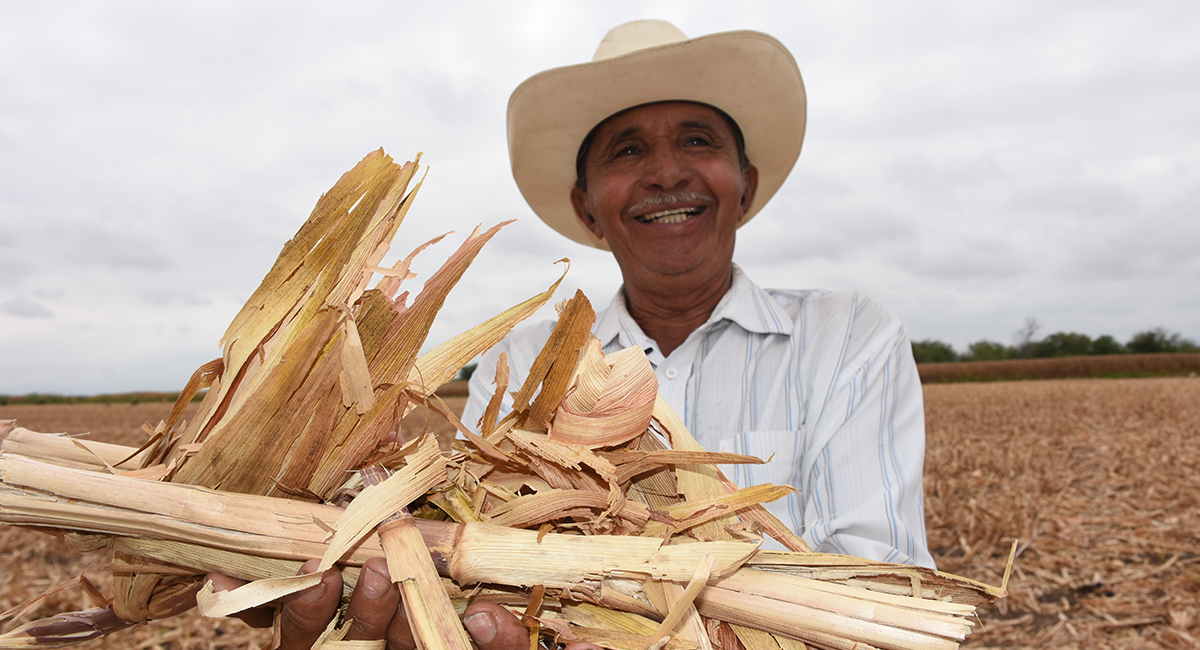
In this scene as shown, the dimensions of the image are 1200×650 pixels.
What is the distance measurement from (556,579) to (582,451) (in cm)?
20

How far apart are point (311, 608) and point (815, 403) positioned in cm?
167

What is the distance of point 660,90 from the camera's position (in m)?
2.33

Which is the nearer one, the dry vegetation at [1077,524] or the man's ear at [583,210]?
the man's ear at [583,210]

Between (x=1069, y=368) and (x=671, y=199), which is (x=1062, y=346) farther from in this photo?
(x=671, y=199)

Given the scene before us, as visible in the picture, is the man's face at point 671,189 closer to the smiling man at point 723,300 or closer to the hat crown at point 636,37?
the smiling man at point 723,300

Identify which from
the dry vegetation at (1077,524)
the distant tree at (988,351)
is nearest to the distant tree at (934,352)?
the distant tree at (988,351)

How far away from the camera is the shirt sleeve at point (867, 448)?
1896 mm

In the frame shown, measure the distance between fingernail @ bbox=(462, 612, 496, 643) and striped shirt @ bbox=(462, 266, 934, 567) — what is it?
1214mm

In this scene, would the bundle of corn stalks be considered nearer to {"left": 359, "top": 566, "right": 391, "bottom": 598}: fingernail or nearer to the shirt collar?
{"left": 359, "top": 566, "right": 391, "bottom": 598}: fingernail

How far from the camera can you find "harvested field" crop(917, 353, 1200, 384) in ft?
116

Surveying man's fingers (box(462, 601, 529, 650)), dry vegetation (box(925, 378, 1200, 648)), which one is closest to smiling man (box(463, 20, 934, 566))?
man's fingers (box(462, 601, 529, 650))

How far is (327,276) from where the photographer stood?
1069 mm

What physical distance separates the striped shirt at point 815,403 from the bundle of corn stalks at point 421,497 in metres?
0.93

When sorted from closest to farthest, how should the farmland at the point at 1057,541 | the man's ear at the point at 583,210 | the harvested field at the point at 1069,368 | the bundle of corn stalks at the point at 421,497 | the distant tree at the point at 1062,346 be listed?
the bundle of corn stalks at the point at 421,497 < the man's ear at the point at 583,210 < the farmland at the point at 1057,541 < the harvested field at the point at 1069,368 < the distant tree at the point at 1062,346
